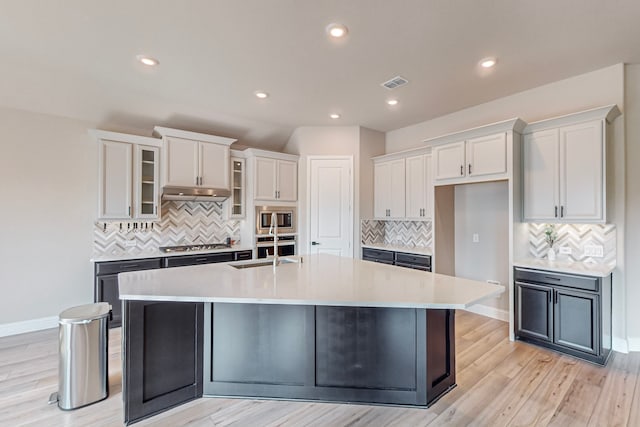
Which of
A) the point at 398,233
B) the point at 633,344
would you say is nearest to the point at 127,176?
the point at 398,233

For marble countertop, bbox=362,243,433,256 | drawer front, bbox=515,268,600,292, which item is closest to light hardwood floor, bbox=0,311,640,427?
drawer front, bbox=515,268,600,292

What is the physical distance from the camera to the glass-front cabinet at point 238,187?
15.6ft

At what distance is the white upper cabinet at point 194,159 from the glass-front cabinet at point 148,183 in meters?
0.16

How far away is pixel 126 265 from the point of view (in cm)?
373

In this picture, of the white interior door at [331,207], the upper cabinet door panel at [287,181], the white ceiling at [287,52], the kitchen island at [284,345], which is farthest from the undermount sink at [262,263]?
the white ceiling at [287,52]

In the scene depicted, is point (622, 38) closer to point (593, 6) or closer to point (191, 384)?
point (593, 6)

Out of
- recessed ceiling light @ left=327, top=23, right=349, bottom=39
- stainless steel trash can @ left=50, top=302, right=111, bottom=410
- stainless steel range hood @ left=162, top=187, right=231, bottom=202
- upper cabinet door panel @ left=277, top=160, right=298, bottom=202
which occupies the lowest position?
stainless steel trash can @ left=50, top=302, right=111, bottom=410

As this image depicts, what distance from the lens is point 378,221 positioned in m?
5.35

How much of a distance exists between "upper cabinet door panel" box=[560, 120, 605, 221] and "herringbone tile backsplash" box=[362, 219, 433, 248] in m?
1.82

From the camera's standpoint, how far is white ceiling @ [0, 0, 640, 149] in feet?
7.18

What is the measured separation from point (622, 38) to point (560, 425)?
3.11 m

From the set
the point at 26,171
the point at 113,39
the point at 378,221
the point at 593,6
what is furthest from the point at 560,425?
the point at 26,171

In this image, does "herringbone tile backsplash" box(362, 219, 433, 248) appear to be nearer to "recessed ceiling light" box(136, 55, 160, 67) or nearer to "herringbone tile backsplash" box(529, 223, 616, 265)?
"herringbone tile backsplash" box(529, 223, 616, 265)

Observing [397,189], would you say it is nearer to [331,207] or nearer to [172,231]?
[331,207]
